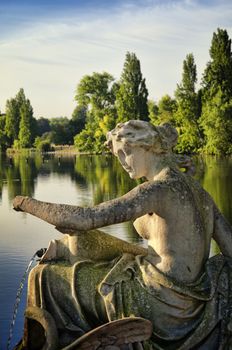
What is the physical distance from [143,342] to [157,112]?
292 feet

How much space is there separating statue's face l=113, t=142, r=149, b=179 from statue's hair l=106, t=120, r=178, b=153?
4 centimetres

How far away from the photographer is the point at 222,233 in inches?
153

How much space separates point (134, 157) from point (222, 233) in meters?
0.71

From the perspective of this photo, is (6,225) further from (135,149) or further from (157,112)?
(157,112)

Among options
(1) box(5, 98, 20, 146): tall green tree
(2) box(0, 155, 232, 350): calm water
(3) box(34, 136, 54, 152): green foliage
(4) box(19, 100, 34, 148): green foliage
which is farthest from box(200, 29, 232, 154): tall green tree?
(1) box(5, 98, 20, 146): tall green tree

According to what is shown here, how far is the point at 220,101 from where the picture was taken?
57.2 metres

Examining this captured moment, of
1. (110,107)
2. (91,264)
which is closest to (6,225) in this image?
(91,264)

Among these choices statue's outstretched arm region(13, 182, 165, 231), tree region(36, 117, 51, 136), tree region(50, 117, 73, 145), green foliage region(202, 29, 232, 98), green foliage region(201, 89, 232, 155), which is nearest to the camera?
statue's outstretched arm region(13, 182, 165, 231)

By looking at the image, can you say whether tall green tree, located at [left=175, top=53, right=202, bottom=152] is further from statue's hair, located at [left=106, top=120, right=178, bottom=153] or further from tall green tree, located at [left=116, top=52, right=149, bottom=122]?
statue's hair, located at [left=106, top=120, right=178, bottom=153]

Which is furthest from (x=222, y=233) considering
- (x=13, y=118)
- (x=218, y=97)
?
(x=13, y=118)

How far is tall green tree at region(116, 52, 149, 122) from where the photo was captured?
242ft

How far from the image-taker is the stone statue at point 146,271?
3.50 metres

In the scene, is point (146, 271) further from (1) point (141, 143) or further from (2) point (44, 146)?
(2) point (44, 146)

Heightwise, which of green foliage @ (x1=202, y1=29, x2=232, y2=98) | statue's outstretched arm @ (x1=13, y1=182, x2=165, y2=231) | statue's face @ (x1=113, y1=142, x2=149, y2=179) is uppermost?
green foliage @ (x1=202, y1=29, x2=232, y2=98)
